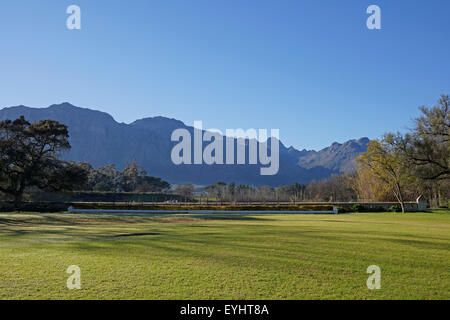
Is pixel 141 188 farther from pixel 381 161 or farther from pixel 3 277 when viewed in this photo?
pixel 3 277

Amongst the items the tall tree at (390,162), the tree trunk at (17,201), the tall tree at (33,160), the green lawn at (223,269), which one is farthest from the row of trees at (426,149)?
the tree trunk at (17,201)

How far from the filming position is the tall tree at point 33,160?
34375 millimetres

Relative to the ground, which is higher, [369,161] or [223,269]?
[369,161]

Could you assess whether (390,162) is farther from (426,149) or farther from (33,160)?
(33,160)

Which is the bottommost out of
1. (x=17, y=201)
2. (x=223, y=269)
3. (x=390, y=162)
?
(x=17, y=201)

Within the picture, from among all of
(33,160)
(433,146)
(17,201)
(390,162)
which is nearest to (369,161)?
(390,162)

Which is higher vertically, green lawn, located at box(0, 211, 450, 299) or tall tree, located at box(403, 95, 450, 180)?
tall tree, located at box(403, 95, 450, 180)

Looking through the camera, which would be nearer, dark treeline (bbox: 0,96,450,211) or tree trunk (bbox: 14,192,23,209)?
dark treeline (bbox: 0,96,450,211)

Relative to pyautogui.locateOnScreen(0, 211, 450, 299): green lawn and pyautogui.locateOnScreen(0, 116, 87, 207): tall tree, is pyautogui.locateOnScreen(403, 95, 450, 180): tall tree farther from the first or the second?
pyautogui.locateOnScreen(0, 116, 87, 207): tall tree

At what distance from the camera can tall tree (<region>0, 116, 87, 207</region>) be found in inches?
1353

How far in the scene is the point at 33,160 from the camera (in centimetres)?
3538

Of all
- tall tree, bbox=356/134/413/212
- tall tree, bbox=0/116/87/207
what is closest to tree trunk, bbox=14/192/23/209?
tall tree, bbox=0/116/87/207

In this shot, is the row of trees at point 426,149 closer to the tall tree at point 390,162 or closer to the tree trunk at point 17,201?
the tall tree at point 390,162
